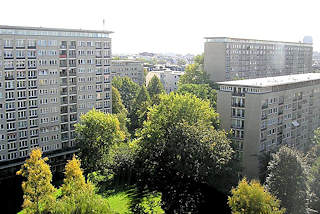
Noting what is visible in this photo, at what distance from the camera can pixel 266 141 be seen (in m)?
56.4

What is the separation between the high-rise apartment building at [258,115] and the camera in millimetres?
54875

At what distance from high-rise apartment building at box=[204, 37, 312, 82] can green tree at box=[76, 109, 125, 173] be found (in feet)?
170

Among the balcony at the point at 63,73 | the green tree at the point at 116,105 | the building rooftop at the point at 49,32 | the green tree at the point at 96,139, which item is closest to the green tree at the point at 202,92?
the green tree at the point at 116,105

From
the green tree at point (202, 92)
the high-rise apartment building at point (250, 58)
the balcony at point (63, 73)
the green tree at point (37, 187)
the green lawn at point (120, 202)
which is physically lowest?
the green lawn at point (120, 202)

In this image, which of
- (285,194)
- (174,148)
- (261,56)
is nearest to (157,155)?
(174,148)

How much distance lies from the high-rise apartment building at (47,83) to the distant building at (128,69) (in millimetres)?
64140

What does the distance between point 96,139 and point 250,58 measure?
70.8 metres

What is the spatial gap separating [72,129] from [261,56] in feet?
234

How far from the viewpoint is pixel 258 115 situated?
54656 millimetres

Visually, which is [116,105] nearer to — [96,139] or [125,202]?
[96,139]

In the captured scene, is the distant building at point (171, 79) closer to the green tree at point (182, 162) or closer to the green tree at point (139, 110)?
the green tree at point (139, 110)

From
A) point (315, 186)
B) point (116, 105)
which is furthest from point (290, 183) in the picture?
point (116, 105)

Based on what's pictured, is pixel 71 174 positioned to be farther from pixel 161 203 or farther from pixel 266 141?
pixel 266 141

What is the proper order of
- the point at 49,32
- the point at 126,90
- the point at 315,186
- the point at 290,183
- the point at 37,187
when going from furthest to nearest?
the point at 126,90
the point at 49,32
the point at 37,187
the point at 315,186
the point at 290,183
